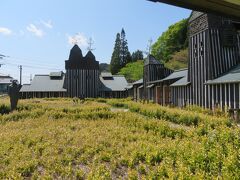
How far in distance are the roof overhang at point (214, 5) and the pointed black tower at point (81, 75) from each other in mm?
35417

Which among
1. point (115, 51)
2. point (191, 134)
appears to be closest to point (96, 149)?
point (191, 134)

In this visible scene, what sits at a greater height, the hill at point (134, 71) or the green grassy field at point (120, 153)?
the hill at point (134, 71)

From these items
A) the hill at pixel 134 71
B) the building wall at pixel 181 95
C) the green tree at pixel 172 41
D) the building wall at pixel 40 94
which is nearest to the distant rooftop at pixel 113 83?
the building wall at pixel 40 94

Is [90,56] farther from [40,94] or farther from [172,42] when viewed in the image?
[172,42]

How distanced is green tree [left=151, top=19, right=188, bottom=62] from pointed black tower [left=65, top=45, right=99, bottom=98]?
20.7 metres

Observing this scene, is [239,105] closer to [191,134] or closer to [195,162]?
[191,134]

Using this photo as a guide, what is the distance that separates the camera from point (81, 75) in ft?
124

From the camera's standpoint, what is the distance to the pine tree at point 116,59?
64938mm

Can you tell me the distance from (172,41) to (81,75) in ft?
84.6

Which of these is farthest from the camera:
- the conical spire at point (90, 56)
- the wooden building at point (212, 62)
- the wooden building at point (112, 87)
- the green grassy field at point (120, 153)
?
the wooden building at point (112, 87)

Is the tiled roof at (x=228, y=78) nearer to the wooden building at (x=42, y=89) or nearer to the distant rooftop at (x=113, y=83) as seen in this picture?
the distant rooftop at (x=113, y=83)

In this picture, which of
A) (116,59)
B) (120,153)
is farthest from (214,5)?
(116,59)

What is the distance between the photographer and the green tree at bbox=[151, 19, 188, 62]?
54281mm

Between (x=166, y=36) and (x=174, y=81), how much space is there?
35130mm
